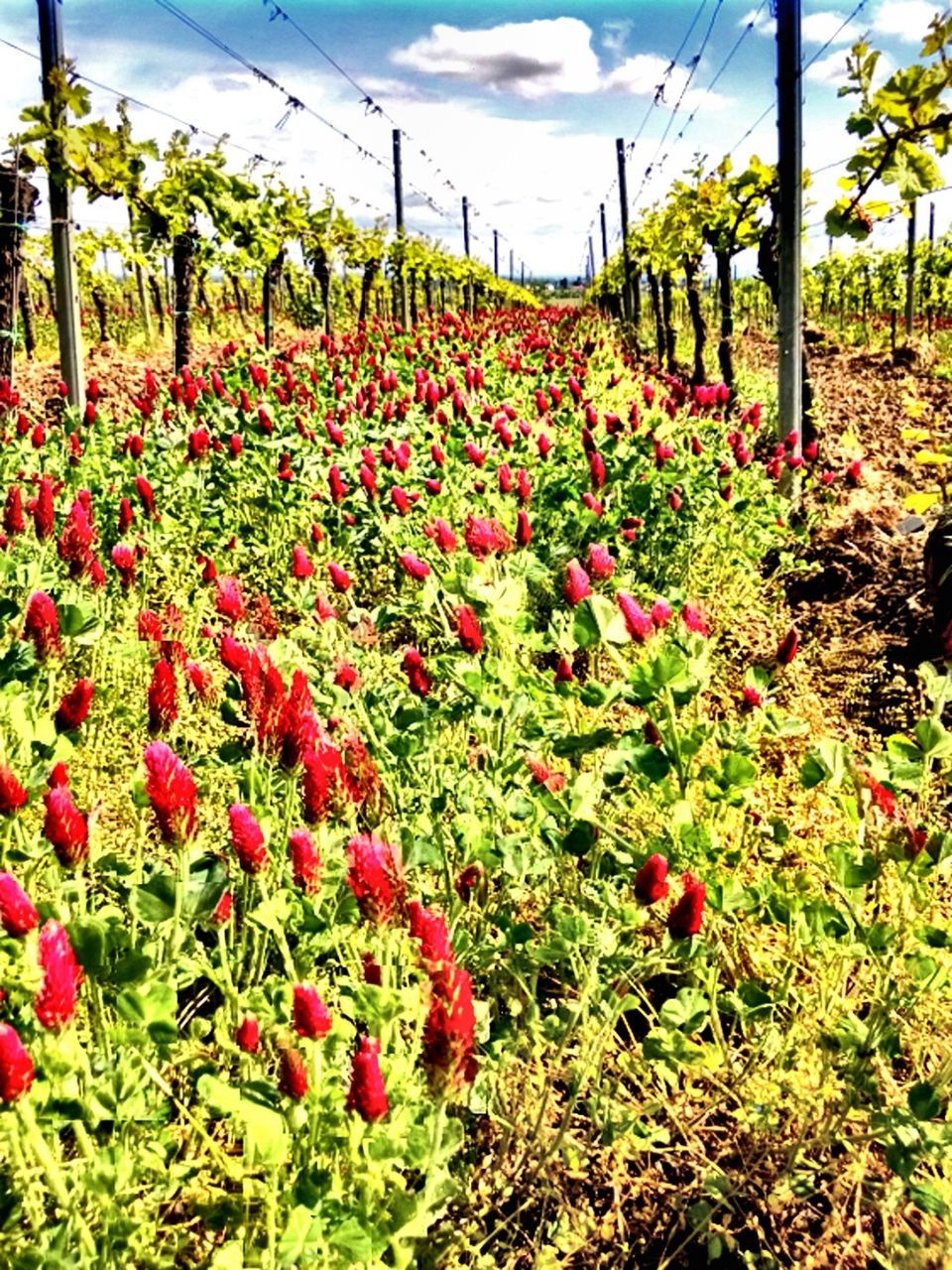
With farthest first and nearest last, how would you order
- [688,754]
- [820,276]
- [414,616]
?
1. [820,276]
2. [414,616]
3. [688,754]

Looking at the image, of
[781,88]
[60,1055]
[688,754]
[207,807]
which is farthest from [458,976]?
[781,88]

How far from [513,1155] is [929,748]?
1.08 meters

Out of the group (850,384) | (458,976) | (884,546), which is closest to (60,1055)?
(458,976)

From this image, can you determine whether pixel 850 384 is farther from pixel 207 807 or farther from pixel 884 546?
pixel 207 807

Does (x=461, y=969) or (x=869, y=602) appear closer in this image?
(x=461, y=969)

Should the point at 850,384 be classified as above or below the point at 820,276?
below

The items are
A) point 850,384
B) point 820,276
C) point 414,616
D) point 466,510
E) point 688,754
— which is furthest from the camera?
point 820,276

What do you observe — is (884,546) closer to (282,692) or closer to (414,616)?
(414,616)

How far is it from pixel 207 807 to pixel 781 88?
5.64 meters

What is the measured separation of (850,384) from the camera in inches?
540

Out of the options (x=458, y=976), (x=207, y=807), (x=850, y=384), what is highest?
(x=850, y=384)

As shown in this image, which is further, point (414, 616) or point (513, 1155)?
point (414, 616)

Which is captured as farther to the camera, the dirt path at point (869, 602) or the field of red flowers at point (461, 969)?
the dirt path at point (869, 602)

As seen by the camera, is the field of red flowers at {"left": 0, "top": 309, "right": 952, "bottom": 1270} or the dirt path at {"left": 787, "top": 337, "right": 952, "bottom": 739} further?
the dirt path at {"left": 787, "top": 337, "right": 952, "bottom": 739}
